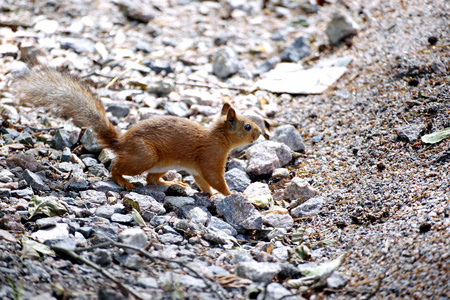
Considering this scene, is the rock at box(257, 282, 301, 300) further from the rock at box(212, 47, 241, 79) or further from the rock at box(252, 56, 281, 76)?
the rock at box(252, 56, 281, 76)

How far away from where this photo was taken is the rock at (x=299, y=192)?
405 cm

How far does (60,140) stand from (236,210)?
207cm

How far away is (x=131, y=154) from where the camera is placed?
4.07 metres

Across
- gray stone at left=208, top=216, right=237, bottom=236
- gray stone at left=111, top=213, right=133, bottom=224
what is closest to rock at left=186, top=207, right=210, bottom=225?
gray stone at left=208, top=216, right=237, bottom=236

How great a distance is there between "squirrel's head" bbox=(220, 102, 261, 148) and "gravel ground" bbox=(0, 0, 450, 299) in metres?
0.54

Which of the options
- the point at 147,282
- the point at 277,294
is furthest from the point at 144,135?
the point at 277,294

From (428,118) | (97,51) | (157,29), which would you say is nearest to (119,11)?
(157,29)

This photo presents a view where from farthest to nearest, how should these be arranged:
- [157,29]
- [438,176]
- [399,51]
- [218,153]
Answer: [157,29] < [399,51] < [218,153] < [438,176]

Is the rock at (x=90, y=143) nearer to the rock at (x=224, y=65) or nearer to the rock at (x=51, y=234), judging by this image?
the rock at (x=51, y=234)

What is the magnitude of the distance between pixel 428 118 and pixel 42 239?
3.45m

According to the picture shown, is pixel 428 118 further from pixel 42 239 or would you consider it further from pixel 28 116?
pixel 28 116

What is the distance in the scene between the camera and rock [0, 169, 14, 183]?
12.2 feet

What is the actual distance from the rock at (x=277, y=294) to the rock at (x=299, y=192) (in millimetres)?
1396

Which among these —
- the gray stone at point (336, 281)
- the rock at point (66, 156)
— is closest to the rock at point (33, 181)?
the rock at point (66, 156)
